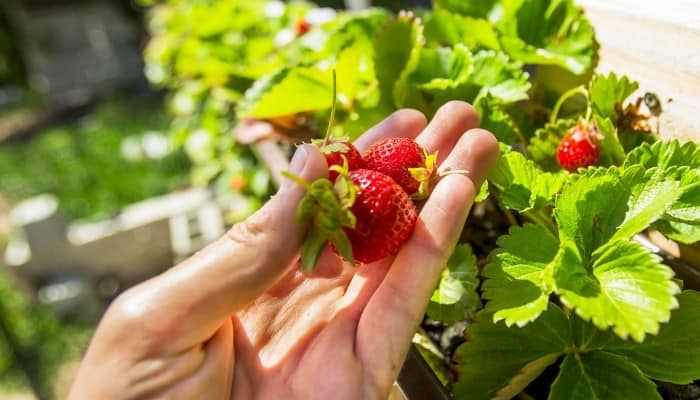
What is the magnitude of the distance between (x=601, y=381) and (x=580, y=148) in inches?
11.8

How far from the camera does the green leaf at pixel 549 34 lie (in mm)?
912

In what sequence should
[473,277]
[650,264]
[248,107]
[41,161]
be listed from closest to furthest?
[650,264] < [473,277] < [248,107] < [41,161]

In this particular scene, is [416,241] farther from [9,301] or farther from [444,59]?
[9,301]

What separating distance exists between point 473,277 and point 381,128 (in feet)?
0.78

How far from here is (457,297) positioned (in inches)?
28.8

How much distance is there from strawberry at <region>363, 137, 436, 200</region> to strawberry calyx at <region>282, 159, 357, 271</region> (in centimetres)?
13

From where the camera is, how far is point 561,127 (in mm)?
840

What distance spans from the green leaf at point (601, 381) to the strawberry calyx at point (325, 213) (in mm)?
260

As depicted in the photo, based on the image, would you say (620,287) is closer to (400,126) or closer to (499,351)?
(499,351)

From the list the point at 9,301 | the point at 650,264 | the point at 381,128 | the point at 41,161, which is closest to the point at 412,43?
the point at 381,128

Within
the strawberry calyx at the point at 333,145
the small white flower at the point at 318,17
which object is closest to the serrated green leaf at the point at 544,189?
the strawberry calyx at the point at 333,145

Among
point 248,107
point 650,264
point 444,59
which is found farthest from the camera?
point 248,107

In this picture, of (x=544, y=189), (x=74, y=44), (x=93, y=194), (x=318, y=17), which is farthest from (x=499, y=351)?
(x=74, y=44)

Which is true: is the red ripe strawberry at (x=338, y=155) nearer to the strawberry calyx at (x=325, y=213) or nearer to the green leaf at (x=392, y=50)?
the strawberry calyx at (x=325, y=213)
